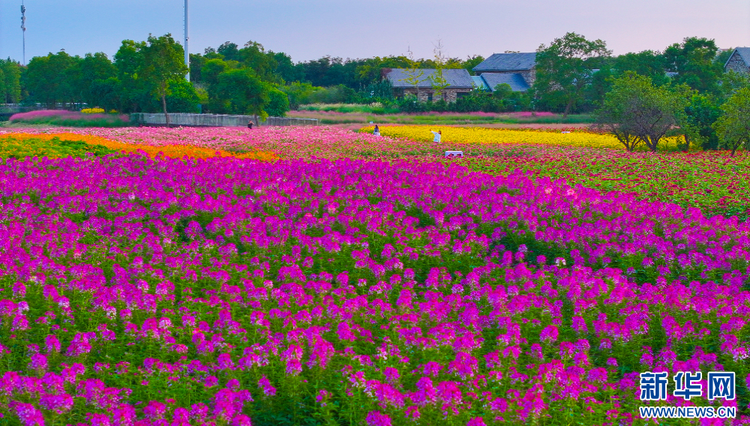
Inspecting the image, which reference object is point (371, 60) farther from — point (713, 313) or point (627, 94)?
point (713, 313)

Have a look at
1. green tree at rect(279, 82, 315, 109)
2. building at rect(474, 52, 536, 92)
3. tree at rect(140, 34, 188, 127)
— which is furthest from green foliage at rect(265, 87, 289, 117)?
building at rect(474, 52, 536, 92)

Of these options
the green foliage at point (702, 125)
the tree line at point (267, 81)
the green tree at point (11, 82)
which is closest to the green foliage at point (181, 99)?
the tree line at point (267, 81)

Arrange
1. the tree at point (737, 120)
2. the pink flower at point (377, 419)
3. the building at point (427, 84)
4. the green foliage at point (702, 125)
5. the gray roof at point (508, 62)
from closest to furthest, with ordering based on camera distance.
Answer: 1. the pink flower at point (377, 419)
2. the tree at point (737, 120)
3. the green foliage at point (702, 125)
4. the building at point (427, 84)
5. the gray roof at point (508, 62)

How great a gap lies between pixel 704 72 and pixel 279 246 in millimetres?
56085

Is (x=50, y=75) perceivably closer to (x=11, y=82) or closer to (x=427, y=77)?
(x=11, y=82)

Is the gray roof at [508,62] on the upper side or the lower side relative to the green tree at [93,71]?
upper

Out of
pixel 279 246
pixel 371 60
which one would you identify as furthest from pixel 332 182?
pixel 371 60

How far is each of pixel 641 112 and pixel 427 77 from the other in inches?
2092

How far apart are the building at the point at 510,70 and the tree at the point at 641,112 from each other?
171ft

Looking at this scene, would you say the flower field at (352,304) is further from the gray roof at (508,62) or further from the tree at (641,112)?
the gray roof at (508,62)

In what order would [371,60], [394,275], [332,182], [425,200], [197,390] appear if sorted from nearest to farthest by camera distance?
[197,390], [394,275], [425,200], [332,182], [371,60]

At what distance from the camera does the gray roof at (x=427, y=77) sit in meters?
78.8

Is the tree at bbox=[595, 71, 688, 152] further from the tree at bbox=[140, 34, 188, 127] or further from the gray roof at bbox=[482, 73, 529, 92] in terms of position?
the gray roof at bbox=[482, 73, 529, 92]

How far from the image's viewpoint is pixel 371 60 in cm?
9912
